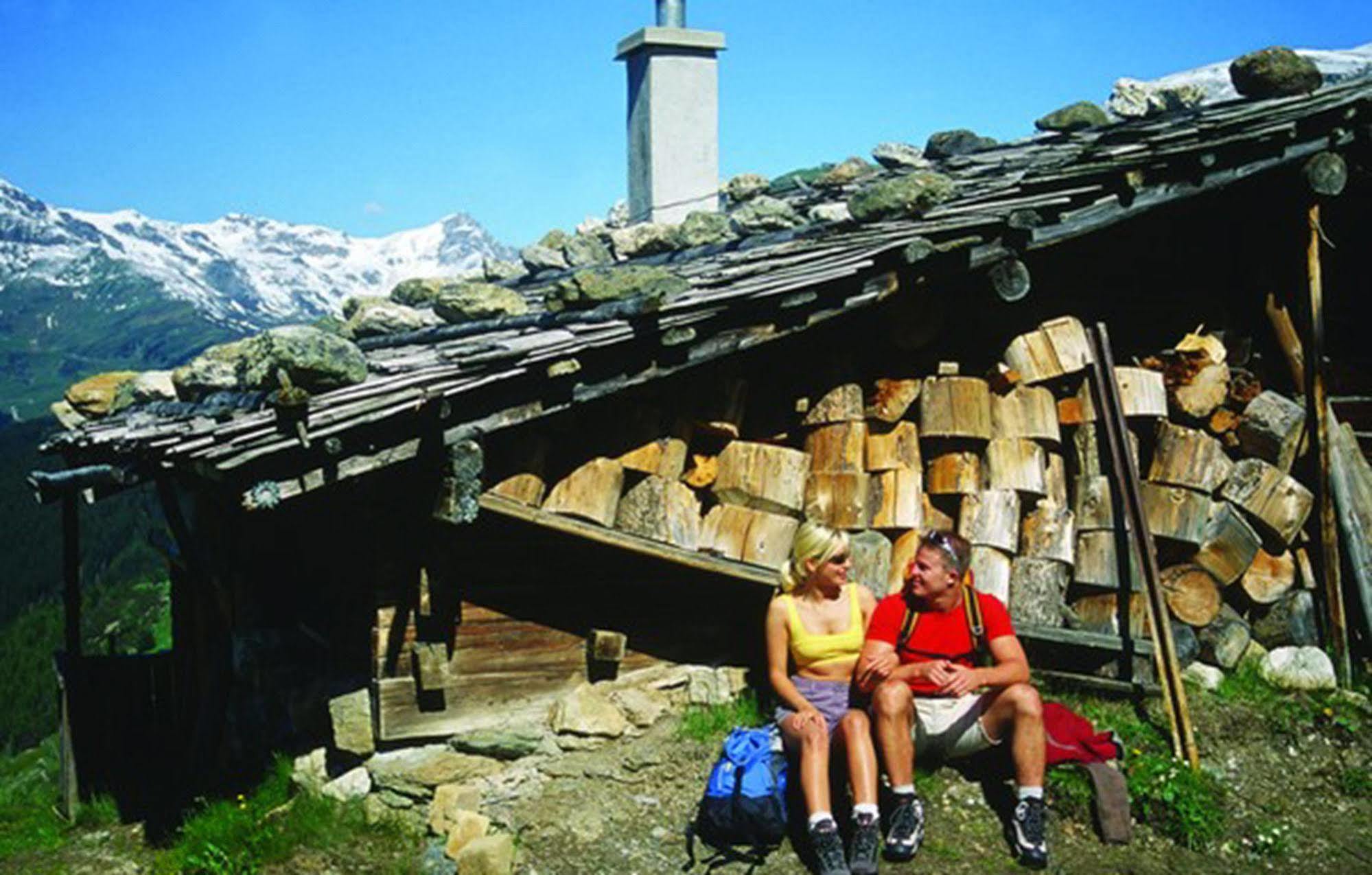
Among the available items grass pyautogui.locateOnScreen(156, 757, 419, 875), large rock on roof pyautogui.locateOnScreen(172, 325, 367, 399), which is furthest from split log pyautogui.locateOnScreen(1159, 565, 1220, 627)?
large rock on roof pyautogui.locateOnScreen(172, 325, 367, 399)

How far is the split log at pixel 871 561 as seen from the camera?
650cm

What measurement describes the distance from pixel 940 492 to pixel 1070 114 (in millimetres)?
5571

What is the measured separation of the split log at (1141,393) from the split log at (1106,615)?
1.14 m

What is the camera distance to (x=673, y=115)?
12273 mm

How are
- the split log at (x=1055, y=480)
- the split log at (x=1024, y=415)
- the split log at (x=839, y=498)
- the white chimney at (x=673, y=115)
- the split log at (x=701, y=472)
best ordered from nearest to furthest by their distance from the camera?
the split log at (x=701, y=472) < the split log at (x=839, y=498) < the split log at (x=1024, y=415) < the split log at (x=1055, y=480) < the white chimney at (x=673, y=115)

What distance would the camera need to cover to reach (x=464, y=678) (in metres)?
6.12

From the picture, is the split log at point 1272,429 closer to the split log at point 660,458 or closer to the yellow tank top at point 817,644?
the yellow tank top at point 817,644

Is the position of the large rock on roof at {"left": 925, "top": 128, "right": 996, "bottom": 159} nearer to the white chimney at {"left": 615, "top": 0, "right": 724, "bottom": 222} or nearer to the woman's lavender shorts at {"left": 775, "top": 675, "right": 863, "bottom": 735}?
the white chimney at {"left": 615, "top": 0, "right": 724, "bottom": 222}

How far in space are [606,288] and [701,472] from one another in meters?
1.17

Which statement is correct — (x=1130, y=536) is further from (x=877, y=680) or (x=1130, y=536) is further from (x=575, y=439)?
(x=575, y=439)

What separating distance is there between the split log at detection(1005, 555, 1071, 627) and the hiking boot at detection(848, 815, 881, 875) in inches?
80.6

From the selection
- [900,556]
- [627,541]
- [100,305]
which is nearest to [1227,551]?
[900,556]

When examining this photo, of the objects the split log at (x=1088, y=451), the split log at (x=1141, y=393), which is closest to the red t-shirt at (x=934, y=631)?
the split log at (x=1088, y=451)

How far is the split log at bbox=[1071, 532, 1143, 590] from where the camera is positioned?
6.86m
